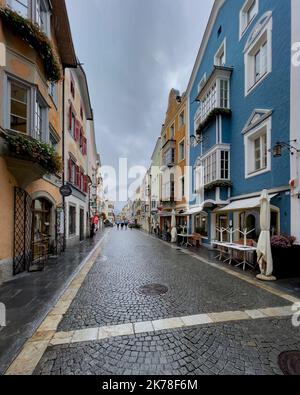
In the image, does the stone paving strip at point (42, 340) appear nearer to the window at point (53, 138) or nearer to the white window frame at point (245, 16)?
the window at point (53, 138)

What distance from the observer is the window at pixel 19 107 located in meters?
6.68

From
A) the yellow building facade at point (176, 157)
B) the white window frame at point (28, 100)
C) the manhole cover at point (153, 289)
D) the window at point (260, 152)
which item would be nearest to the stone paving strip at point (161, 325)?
the manhole cover at point (153, 289)

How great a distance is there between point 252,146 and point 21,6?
11.1 metres

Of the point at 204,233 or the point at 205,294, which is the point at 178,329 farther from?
the point at 204,233

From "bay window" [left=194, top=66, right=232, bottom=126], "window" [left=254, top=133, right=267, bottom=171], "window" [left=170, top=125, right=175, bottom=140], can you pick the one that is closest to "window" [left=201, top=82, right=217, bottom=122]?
"bay window" [left=194, top=66, right=232, bottom=126]

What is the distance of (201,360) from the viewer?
9.14 ft

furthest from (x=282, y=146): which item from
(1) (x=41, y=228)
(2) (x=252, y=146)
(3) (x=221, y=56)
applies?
(1) (x=41, y=228)

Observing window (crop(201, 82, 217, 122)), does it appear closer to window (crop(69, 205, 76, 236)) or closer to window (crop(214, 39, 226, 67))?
window (crop(214, 39, 226, 67))

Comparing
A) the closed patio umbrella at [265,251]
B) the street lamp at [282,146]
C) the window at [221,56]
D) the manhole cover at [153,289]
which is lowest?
the manhole cover at [153,289]

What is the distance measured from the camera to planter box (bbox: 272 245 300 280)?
679 cm

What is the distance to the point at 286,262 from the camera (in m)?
6.80

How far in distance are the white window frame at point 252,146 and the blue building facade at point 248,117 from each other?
0.05m

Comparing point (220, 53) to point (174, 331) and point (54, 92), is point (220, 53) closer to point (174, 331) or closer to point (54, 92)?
point (54, 92)
